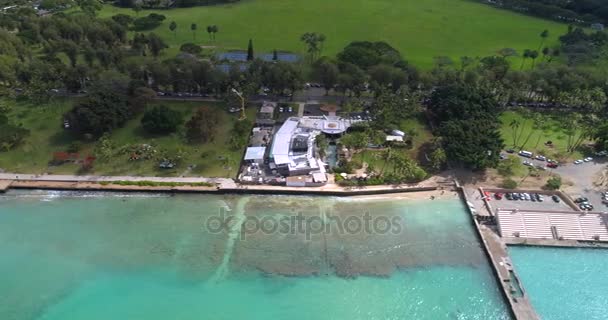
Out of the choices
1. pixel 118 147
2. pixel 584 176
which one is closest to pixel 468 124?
pixel 584 176

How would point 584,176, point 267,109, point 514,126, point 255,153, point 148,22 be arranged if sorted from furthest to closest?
point 148,22 < point 267,109 < point 514,126 < point 255,153 < point 584,176

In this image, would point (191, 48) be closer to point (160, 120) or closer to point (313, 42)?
point (313, 42)

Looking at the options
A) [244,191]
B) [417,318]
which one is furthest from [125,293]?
[417,318]

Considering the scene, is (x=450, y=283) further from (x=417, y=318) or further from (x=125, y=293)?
(x=125, y=293)

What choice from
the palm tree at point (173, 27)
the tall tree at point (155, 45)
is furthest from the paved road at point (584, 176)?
the palm tree at point (173, 27)

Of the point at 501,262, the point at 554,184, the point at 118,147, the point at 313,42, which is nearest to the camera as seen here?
the point at 501,262
